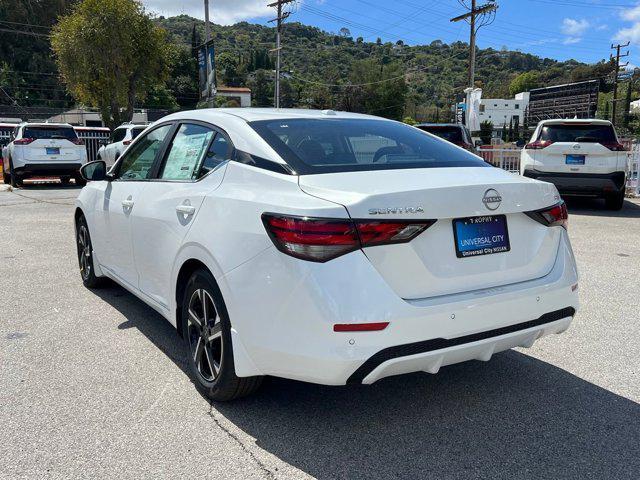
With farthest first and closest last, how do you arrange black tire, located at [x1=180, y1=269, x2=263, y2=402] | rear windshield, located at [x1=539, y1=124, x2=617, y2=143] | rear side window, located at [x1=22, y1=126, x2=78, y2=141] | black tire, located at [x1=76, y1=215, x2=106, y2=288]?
rear side window, located at [x1=22, y1=126, x2=78, y2=141] < rear windshield, located at [x1=539, y1=124, x2=617, y2=143] < black tire, located at [x1=76, y1=215, x2=106, y2=288] < black tire, located at [x1=180, y1=269, x2=263, y2=402]

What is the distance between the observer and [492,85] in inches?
5812

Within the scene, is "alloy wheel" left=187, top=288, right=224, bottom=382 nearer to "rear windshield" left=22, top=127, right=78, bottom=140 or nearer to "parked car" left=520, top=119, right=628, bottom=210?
"parked car" left=520, top=119, right=628, bottom=210

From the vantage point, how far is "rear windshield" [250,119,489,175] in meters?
3.10

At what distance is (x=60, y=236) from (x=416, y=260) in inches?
298

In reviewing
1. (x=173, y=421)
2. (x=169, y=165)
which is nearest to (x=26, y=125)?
(x=169, y=165)

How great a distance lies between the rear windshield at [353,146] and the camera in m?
3.10

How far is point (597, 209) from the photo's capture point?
12172mm

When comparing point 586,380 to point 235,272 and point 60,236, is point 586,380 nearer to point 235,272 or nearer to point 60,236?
point 235,272

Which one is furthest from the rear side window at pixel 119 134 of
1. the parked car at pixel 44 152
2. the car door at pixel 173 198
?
the car door at pixel 173 198

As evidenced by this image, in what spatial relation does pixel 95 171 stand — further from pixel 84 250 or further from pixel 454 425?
pixel 454 425

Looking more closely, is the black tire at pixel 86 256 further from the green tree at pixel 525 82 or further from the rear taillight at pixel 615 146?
the green tree at pixel 525 82

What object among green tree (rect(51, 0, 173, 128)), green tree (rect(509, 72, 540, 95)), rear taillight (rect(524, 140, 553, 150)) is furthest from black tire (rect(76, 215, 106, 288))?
green tree (rect(509, 72, 540, 95))

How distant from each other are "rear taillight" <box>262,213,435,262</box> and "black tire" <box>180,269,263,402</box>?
2.10 ft

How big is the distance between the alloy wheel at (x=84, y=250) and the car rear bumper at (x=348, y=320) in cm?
313
